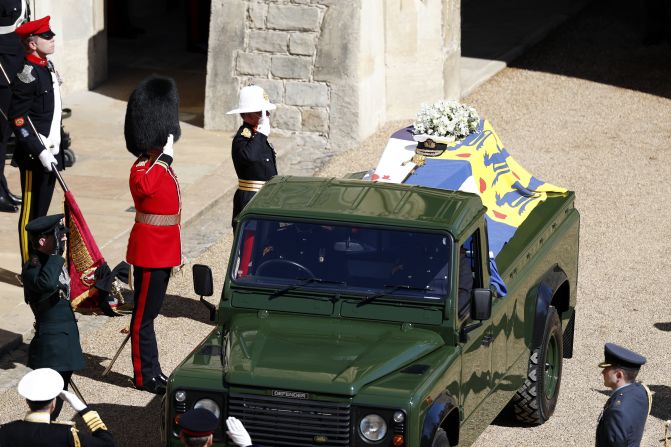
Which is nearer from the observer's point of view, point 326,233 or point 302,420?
point 302,420

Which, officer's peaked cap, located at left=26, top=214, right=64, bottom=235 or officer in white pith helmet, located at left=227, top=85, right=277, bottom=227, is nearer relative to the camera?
officer's peaked cap, located at left=26, top=214, right=64, bottom=235

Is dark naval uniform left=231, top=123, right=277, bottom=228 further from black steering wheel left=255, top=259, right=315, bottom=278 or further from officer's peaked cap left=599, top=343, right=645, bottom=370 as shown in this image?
officer's peaked cap left=599, top=343, right=645, bottom=370

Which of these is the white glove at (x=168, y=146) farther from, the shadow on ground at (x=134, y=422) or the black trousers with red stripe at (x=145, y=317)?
the shadow on ground at (x=134, y=422)

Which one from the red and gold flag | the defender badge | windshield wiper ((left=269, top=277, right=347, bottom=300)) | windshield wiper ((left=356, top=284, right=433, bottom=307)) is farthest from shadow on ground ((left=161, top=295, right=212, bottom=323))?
the defender badge

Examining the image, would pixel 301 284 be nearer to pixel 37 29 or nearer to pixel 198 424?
pixel 198 424

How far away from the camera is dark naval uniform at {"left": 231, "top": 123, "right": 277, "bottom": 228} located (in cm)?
1087

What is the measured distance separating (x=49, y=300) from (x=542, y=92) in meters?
11.2

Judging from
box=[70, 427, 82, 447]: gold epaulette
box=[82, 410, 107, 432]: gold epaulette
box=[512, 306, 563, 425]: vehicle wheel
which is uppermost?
box=[70, 427, 82, 447]: gold epaulette


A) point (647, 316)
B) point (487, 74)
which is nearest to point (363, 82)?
point (487, 74)

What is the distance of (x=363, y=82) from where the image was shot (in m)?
16.5

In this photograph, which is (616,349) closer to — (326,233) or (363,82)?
→ (326,233)

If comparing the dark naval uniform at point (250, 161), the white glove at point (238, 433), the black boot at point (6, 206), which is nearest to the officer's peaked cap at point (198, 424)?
the white glove at point (238, 433)

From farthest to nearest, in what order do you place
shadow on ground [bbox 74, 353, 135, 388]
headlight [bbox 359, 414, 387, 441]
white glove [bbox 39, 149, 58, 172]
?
white glove [bbox 39, 149, 58, 172]
shadow on ground [bbox 74, 353, 135, 388]
headlight [bbox 359, 414, 387, 441]

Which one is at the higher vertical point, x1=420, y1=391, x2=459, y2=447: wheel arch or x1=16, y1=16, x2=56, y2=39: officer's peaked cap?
x1=16, y1=16, x2=56, y2=39: officer's peaked cap
